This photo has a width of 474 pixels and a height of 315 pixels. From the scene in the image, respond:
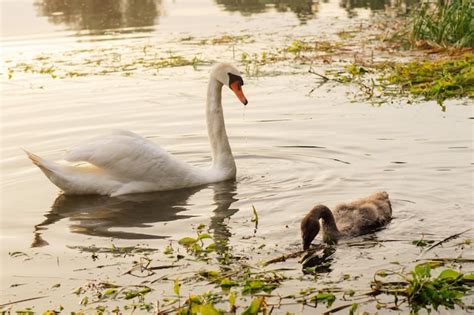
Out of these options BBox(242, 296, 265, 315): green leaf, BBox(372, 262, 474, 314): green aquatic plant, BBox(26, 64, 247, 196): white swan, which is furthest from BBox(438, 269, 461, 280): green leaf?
BBox(26, 64, 247, 196): white swan

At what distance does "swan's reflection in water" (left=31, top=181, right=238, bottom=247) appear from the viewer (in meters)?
7.99

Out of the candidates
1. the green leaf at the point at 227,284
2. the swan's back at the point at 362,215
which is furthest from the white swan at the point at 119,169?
the green leaf at the point at 227,284

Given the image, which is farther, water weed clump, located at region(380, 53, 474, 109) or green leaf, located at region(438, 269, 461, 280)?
water weed clump, located at region(380, 53, 474, 109)

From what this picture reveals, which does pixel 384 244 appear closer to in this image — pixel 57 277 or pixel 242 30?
pixel 57 277

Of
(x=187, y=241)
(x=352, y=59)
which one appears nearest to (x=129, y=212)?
(x=187, y=241)

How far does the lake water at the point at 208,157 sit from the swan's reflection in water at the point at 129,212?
0.02 meters

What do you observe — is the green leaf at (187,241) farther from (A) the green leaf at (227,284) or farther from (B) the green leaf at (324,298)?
(B) the green leaf at (324,298)

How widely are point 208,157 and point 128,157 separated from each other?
1.59m

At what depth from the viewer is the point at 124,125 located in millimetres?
12172

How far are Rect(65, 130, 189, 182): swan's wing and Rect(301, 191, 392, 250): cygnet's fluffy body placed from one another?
86.9 inches

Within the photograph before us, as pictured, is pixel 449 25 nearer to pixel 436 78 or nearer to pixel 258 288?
pixel 436 78

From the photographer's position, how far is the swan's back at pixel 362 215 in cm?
742

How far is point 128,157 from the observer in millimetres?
9219

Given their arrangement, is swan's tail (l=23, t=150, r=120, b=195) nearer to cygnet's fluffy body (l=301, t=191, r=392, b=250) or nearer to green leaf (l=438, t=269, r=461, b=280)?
cygnet's fluffy body (l=301, t=191, r=392, b=250)
